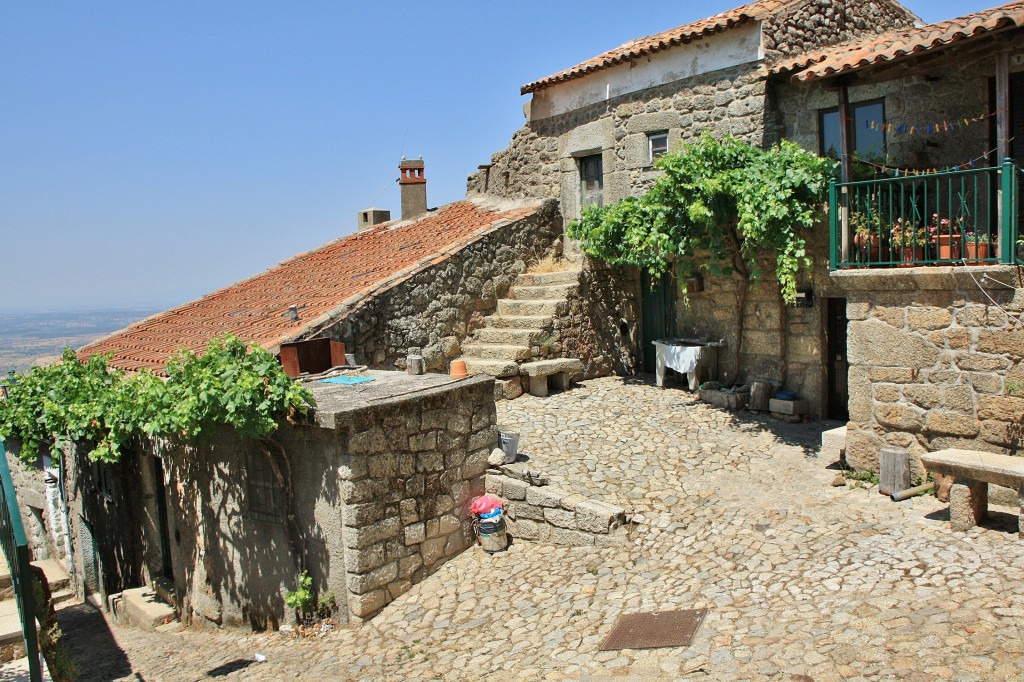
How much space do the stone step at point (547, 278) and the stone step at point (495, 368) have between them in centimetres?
191

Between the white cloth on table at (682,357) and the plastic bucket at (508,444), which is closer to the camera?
the plastic bucket at (508,444)

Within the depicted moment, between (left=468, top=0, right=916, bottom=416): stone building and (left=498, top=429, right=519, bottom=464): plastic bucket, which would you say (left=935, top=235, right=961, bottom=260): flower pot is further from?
(left=498, top=429, right=519, bottom=464): plastic bucket

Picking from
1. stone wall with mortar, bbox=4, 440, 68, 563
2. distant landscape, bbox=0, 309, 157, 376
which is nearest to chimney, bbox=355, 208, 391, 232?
distant landscape, bbox=0, 309, 157, 376

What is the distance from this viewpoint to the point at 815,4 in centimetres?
1079

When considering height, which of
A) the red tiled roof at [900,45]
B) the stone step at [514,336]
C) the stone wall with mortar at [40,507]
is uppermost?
the red tiled roof at [900,45]

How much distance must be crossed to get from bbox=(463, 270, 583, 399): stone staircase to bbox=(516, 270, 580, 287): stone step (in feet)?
0.05

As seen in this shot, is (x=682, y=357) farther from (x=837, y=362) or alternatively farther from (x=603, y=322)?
(x=837, y=362)

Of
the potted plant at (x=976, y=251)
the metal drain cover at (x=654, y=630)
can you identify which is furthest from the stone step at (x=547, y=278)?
the metal drain cover at (x=654, y=630)

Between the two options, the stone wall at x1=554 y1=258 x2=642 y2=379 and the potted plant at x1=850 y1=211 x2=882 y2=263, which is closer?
the potted plant at x1=850 y1=211 x2=882 y2=263

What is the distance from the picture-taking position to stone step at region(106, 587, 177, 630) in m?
8.70

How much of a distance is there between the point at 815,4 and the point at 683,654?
9.25 metres

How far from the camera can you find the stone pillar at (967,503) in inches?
245

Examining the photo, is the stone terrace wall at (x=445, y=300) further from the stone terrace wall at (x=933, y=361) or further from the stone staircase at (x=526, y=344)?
the stone terrace wall at (x=933, y=361)

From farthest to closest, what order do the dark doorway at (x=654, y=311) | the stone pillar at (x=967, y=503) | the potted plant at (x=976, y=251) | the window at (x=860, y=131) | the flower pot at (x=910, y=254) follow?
the dark doorway at (x=654, y=311) → the window at (x=860, y=131) → the flower pot at (x=910, y=254) → the potted plant at (x=976, y=251) → the stone pillar at (x=967, y=503)
